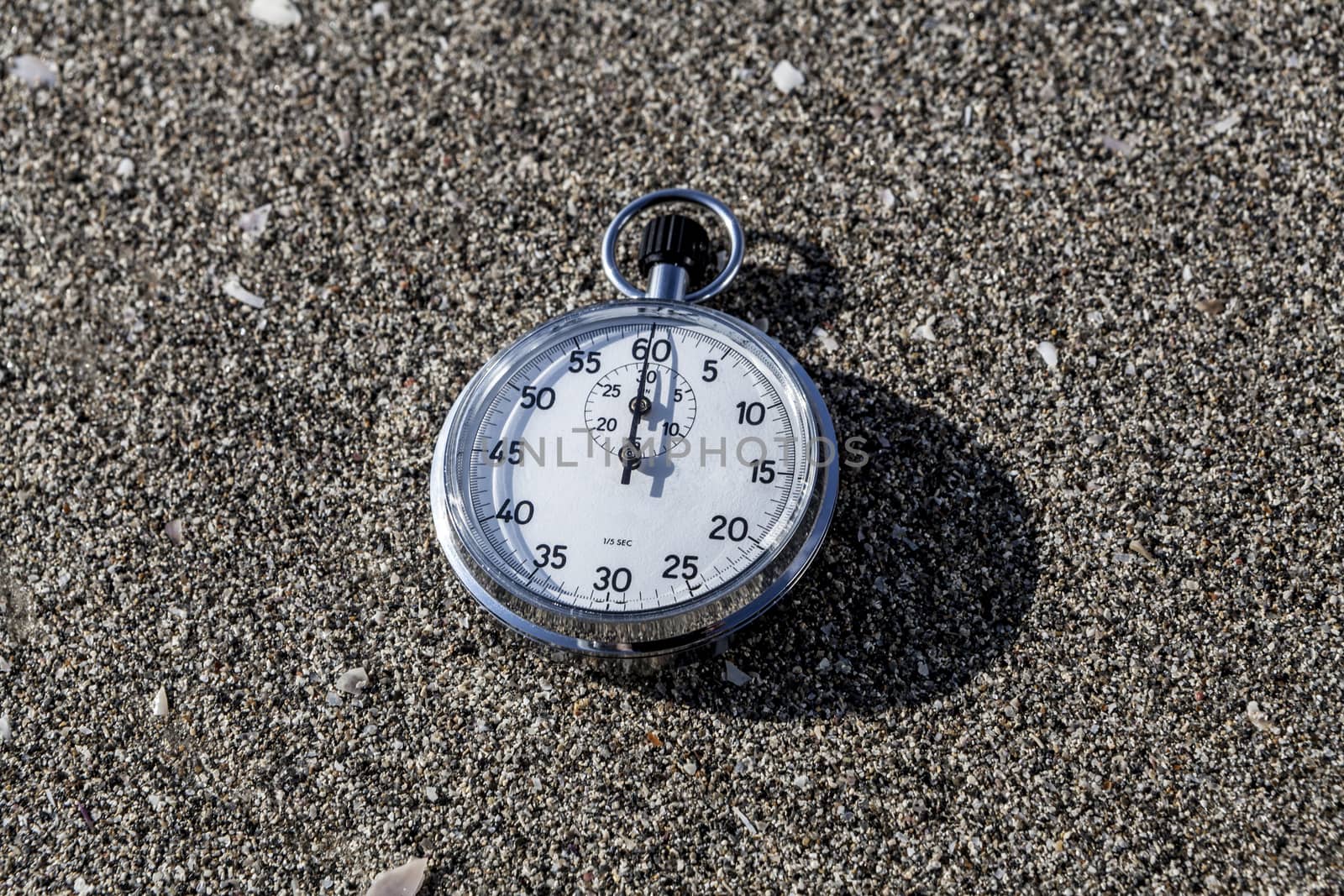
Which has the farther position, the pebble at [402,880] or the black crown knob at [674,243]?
the black crown knob at [674,243]

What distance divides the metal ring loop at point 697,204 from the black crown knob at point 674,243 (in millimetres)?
38

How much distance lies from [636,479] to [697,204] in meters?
0.52

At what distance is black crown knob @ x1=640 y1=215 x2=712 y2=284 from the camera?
1720 millimetres

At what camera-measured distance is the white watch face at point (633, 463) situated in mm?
1532

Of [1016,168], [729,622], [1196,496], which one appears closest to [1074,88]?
[1016,168]

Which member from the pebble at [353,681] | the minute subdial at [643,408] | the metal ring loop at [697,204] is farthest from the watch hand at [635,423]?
the pebble at [353,681]

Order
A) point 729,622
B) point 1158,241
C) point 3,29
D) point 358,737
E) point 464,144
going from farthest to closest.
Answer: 1. point 3,29
2. point 464,144
3. point 1158,241
4. point 358,737
5. point 729,622

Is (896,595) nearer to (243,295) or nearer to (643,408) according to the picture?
(643,408)

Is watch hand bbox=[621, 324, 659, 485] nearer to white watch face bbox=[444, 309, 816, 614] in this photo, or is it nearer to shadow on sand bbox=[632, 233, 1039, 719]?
white watch face bbox=[444, 309, 816, 614]

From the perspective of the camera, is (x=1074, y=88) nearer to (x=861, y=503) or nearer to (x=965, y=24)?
(x=965, y=24)

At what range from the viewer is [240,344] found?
73.3 inches

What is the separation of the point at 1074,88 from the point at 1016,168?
0.20 metres

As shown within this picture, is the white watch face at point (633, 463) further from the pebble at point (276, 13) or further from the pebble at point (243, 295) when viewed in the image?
the pebble at point (276, 13)

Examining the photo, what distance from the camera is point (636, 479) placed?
61.6 inches
